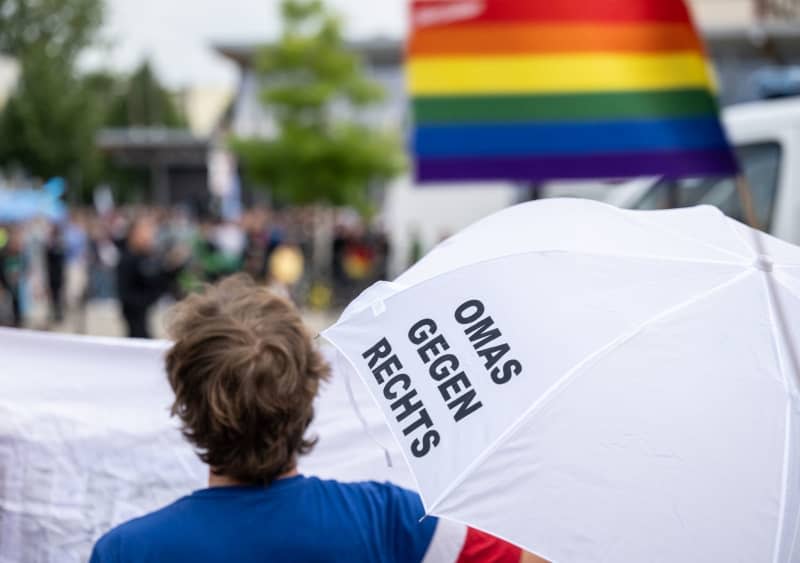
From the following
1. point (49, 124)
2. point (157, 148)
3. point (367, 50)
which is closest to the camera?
point (49, 124)

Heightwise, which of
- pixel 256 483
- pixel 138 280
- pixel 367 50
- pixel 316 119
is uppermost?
pixel 256 483

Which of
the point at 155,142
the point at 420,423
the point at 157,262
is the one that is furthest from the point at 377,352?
the point at 155,142

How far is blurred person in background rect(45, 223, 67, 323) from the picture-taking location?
1558cm

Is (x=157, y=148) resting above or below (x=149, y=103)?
above

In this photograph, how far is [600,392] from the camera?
167 cm

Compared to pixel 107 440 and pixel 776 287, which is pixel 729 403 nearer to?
pixel 776 287

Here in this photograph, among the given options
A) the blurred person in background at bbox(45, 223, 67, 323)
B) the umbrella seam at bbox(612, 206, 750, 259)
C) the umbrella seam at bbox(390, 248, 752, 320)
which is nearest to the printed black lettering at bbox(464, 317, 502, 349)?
the umbrella seam at bbox(390, 248, 752, 320)

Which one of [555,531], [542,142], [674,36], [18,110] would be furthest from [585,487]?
[18,110]

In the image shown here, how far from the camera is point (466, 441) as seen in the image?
1.69 m

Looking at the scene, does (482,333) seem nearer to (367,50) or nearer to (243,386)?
(243,386)

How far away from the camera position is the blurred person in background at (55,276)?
15578 mm

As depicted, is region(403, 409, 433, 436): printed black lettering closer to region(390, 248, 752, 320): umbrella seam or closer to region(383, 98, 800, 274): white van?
region(390, 248, 752, 320): umbrella seam

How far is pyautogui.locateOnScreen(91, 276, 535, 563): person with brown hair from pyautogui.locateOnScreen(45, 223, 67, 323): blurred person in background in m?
14.5

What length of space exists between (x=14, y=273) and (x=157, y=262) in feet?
11.5
